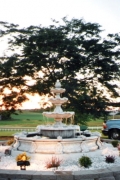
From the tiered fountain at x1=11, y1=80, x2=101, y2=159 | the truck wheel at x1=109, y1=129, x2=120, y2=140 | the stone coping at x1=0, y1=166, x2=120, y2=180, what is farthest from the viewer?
the truck wheel at x1=109, y1=129, x2=120, y2=140

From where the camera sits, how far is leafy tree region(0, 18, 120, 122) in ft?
89.7

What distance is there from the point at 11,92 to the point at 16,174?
64.1ft

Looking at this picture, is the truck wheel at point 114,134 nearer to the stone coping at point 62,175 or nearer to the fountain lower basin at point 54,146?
the fountain lower basin at point 54,146

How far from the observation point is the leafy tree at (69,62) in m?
27.3

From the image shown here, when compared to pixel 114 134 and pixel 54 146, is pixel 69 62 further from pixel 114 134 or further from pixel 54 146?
pixel 54 146

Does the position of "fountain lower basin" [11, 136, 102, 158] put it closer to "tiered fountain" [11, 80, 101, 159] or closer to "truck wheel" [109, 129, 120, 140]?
"tiered fountain" [11, 80, 101, 159]

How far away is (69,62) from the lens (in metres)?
27.9

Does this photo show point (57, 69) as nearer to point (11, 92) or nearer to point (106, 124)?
point (11, 92)

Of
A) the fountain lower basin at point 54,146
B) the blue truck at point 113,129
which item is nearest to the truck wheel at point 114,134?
the blue truck at point 113,129

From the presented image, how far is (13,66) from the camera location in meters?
28.0

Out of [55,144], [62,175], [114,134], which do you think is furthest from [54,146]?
[114,134]

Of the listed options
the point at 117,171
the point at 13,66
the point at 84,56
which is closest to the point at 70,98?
the point at 84,56

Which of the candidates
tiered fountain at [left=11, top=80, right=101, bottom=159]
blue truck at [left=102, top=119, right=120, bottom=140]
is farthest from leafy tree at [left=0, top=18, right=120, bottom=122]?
tiered fountain at [left=11, top=80, right=101, bottom=159]

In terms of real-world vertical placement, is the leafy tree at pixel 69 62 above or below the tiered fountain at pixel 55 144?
above
